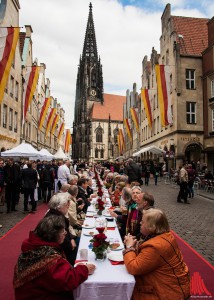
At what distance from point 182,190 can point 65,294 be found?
11717mm

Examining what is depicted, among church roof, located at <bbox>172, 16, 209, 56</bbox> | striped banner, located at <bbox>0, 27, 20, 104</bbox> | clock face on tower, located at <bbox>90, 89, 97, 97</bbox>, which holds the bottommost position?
striped banner, located at <bbox>0, 27, 20, 104</bbox>

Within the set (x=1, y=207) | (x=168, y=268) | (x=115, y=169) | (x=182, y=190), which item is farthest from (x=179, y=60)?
(x=168, y=268)

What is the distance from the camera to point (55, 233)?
2689 millimetres

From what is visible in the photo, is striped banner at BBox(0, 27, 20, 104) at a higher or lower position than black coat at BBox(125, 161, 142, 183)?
higher

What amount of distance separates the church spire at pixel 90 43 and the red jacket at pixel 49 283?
8700 centimetres

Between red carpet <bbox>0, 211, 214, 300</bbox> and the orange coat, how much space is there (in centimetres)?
173

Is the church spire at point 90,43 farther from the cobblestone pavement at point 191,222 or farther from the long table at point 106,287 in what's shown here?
the long table at point 106,287

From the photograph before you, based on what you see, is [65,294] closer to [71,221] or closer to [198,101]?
[71,221]

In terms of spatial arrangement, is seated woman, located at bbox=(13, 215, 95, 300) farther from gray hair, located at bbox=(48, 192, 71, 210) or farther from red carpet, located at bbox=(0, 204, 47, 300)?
red carpet, located at bbox=(0, 204, 47, 300)

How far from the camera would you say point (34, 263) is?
244 centimetres

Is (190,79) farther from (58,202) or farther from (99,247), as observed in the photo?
(99,247)

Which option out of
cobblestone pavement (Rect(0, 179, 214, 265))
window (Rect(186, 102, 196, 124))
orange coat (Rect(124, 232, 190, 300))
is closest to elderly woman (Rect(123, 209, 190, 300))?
orange coat (Rect(124, 232, 190, 300))

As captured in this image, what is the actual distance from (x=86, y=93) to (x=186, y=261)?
3158 inches

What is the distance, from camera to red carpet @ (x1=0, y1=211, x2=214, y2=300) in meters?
4.37
